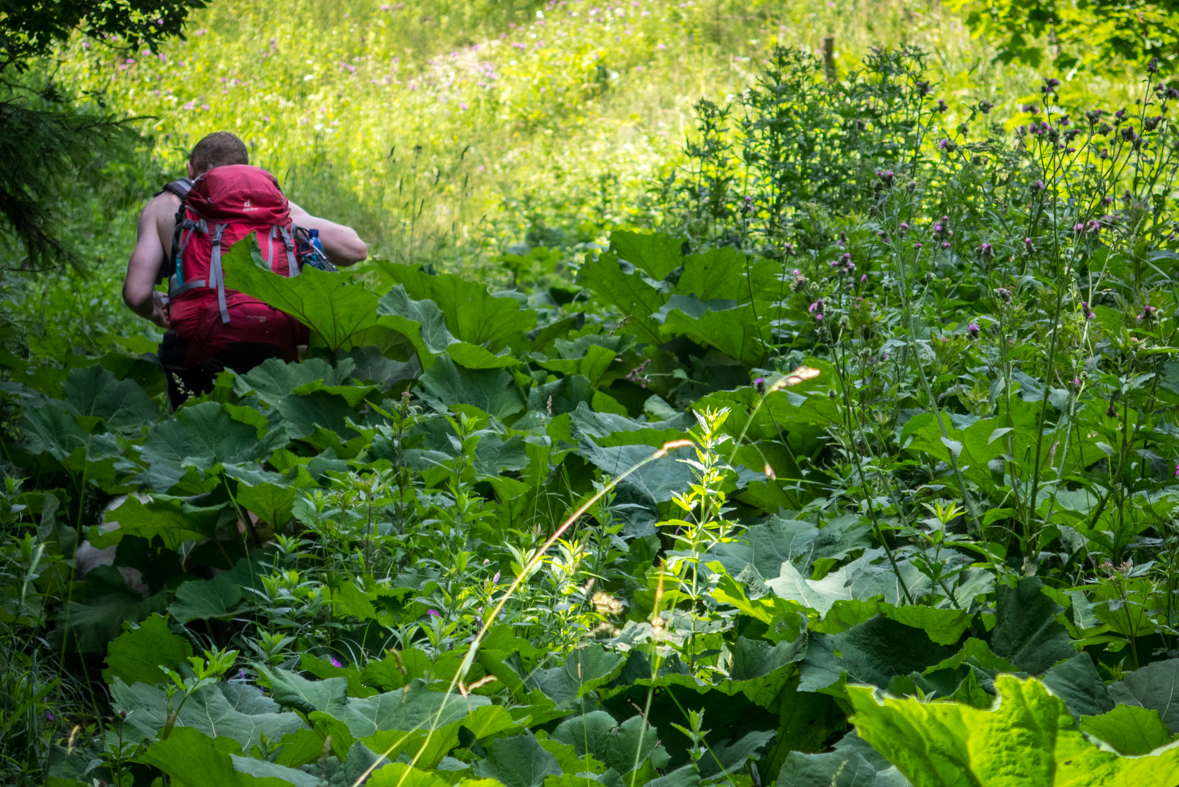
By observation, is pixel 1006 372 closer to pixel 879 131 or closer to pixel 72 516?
pixel 879 131

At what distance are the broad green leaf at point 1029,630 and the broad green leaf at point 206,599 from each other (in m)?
1.64

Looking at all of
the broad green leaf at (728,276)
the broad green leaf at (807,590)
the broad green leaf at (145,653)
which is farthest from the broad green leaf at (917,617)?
the broad green leaf at (728,276)

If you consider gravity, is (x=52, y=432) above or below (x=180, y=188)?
below

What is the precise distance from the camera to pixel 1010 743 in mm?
800

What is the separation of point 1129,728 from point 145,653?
180 centimetres

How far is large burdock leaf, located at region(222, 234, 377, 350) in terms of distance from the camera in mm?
3398

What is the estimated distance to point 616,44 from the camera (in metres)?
12.8

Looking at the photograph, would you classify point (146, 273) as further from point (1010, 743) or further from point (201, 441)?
point (1010, 743)

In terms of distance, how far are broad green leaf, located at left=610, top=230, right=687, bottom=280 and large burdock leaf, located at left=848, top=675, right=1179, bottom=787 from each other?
3266 mm

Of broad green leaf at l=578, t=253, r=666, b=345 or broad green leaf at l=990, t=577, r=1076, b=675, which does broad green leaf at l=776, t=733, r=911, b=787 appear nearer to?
broad green leaf at l=990, t=577, r=1076, b=675

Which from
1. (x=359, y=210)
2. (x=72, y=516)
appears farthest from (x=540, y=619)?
(x=359, y=210)

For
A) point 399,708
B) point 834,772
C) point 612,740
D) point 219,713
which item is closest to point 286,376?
point 219,713

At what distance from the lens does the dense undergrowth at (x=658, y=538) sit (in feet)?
5.00

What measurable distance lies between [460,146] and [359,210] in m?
2.75
